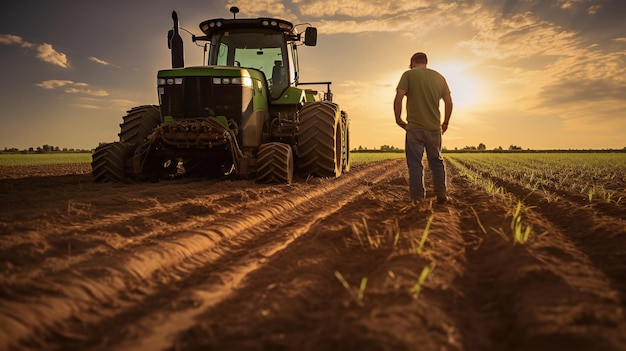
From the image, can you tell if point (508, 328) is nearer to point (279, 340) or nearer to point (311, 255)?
point (279, 340)

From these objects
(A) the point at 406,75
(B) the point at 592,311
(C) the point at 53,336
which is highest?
(A) the point at 406,75

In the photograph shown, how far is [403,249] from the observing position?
3096 mm

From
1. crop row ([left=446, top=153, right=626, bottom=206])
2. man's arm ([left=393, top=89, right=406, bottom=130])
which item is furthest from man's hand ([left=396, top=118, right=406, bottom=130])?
crop row ([left=446, top=153, right=626, bottom=206])

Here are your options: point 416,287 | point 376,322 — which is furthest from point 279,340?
point 416,287

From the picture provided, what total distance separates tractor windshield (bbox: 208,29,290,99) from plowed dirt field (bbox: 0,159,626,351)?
4890mm

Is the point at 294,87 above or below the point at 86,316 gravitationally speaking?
above

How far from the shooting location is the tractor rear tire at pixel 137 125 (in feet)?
26.2

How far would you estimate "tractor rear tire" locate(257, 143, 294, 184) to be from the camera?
7.16 meters

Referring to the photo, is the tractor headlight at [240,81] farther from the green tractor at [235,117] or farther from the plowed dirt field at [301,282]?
the plowed dirt field at [301,282]

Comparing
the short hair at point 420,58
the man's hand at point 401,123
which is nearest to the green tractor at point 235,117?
the man's hand at point 401,123

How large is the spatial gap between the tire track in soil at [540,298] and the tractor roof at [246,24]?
6.39 meters

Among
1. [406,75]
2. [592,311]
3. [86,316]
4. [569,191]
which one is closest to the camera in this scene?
[592,311]

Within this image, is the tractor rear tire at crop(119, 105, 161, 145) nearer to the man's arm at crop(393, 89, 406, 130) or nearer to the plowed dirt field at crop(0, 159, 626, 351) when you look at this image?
the plowed dirt field at crop(0, 159, 626, 351)

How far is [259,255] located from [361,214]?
1.75 m
